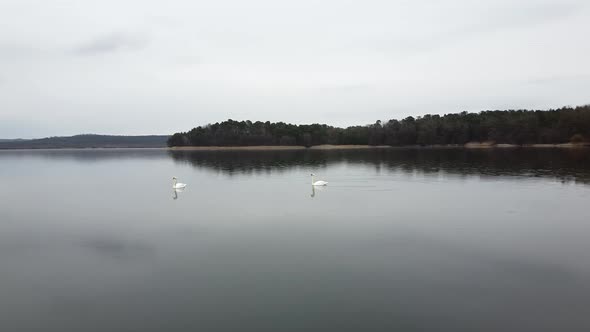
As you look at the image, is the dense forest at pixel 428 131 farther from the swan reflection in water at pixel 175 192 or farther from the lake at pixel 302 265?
the swan reflection in water at pixel 175 192

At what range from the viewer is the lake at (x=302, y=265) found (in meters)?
8.78

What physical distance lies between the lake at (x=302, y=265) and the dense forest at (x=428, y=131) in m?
89.7

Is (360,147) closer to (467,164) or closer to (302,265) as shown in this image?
(467,164)

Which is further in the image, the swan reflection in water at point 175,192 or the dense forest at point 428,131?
the dense forest at point 428,131

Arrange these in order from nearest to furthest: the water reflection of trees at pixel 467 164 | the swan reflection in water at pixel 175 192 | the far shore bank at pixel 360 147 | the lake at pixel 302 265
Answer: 1. the lake at pixel 302 265
2. the swan reflection in water at pixel 175 192
3. the water reflection of trees at pixel 467 164
4. the far shore bank at pixel 360 147

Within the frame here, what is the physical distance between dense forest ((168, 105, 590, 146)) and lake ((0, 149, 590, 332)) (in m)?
89.7

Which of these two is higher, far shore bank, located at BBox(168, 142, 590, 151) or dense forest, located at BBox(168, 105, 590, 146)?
dense forest, located at BBox(168, 105, 590, 146)

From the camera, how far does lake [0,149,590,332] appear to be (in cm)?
878

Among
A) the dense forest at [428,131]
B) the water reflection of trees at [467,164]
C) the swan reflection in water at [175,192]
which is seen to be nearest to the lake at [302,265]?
the swan reflection in water at [175,192]

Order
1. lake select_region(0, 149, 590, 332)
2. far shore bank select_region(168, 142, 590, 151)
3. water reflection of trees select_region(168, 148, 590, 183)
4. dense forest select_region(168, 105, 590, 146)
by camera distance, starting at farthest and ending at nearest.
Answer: far shore bank select_region(168, 142, 590, 151), dense forest select_region(168, 105, 590, 146), water reflection of trees select_region(168, 148, 590, 183), lake select_region(0, 149, 590, 332)

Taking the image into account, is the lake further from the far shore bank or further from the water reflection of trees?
the far shore bank

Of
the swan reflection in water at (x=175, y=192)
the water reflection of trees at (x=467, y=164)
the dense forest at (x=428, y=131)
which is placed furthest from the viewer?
the dense forest at (x=428, y=131)

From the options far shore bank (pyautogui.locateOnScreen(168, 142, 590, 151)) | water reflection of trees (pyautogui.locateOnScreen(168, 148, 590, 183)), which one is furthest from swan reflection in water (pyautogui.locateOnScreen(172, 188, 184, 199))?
far shore bank (pyautogui.locateOnScreen(168, 142, 590, 151))

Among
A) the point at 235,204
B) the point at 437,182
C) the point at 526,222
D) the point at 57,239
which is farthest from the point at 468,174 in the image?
the point at 57,239
